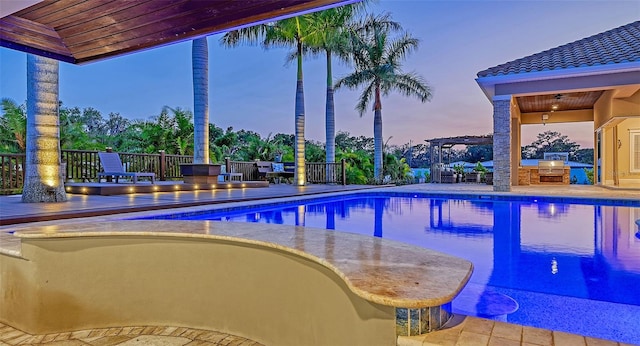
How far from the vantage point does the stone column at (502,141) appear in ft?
35.9

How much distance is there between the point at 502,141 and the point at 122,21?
33.9 feet

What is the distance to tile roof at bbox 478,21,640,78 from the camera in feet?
30.4

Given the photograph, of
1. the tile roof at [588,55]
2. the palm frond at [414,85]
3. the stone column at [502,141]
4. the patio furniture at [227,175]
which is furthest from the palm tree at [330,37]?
the stone column at [502,141]

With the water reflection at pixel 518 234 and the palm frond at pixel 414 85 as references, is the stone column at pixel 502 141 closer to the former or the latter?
the water reflection at pixel 518 234

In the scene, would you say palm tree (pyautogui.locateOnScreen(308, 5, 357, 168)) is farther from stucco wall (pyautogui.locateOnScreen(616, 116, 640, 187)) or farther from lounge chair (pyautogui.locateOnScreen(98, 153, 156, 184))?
stucco wall (pyautogui.locateOnScreen(616, 116, 640, 187))

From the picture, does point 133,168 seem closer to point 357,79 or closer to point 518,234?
point 357,79

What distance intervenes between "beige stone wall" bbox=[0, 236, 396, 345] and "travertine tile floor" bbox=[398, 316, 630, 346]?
986 millimetres

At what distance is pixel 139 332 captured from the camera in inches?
102

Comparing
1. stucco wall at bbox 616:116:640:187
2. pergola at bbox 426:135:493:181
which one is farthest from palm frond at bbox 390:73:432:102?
stucco wall at bbox 616:116:640:187

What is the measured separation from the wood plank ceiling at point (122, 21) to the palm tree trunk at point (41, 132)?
2850 millimetres

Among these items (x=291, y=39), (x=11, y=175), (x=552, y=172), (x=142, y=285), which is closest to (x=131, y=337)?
(x=142, y=285)

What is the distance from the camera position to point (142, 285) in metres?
2.66

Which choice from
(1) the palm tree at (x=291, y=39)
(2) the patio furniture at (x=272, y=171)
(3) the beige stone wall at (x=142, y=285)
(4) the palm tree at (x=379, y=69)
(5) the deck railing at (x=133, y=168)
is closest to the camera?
(3) the beige stone wall at (x=142, y=285)

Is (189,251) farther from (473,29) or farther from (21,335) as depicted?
(473,29)
